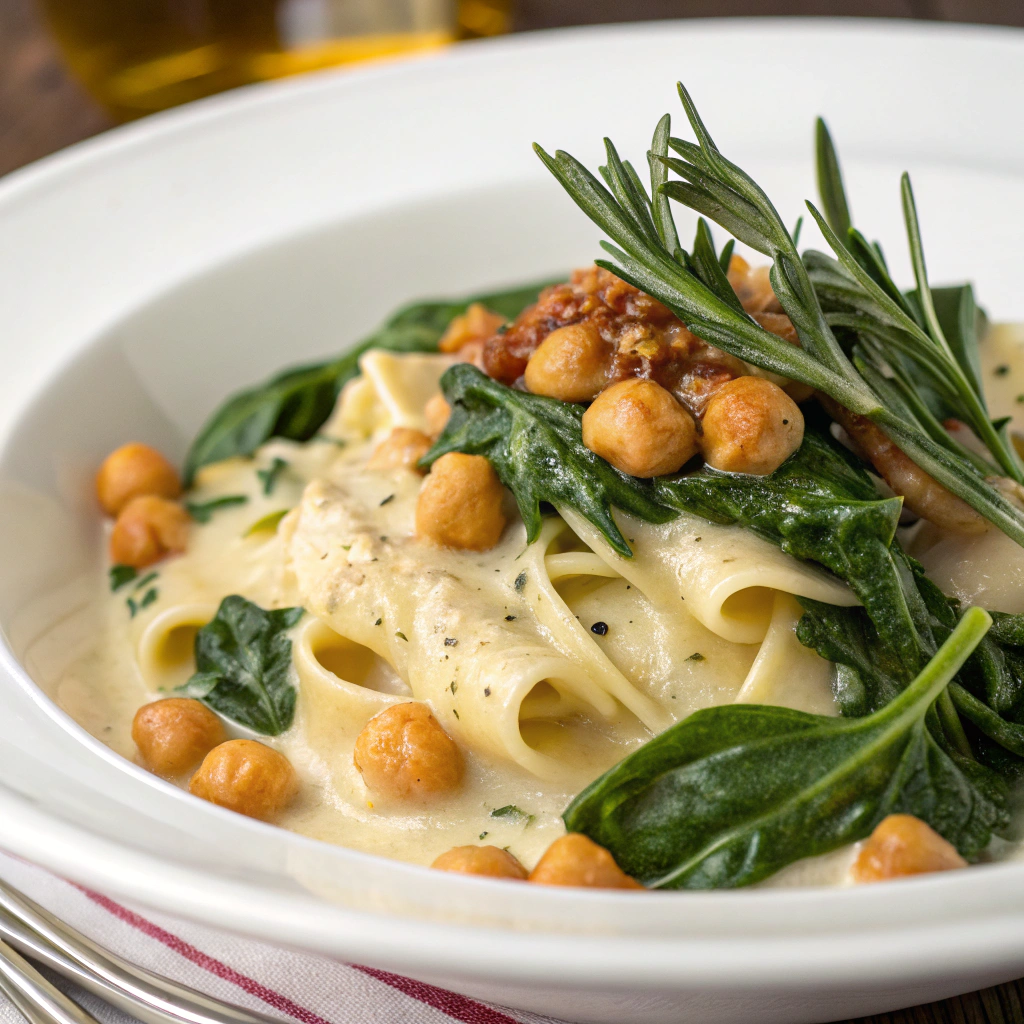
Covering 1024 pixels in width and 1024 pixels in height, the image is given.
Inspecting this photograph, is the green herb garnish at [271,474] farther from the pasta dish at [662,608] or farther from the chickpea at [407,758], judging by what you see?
the chickpea at [407,758]

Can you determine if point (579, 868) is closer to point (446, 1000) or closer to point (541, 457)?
point (446, 1000)

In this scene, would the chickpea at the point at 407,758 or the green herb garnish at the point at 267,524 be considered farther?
the green herb garnish at the point at 267,524

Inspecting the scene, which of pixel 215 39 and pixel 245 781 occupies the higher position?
pixel 215 39

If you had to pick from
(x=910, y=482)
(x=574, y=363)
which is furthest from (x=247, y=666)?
(x=910, y=482)

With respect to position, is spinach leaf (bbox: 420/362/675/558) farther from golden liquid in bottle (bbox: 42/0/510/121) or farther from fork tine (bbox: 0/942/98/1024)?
golden liquid in bottle (bbox: 42/0/510/121)

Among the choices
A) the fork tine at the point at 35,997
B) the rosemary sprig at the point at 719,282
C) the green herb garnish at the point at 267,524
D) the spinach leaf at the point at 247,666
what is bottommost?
the fork tine at the point at 35,997

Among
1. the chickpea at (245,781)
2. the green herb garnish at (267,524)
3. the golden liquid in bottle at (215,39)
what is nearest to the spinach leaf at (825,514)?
the chickpea at (245,781)

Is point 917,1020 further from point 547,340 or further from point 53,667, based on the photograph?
point 53,667
